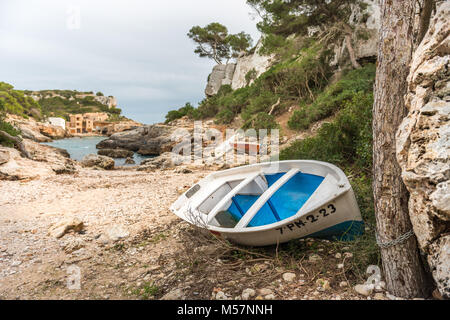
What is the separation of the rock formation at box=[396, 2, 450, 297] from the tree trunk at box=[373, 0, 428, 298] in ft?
0.30

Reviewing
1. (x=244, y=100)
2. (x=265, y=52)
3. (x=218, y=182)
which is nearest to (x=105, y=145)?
A: (x=244, y=100)

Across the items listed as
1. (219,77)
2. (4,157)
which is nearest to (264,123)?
(4,157)

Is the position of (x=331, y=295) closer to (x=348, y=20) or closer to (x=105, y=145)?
(x=348, y=20)

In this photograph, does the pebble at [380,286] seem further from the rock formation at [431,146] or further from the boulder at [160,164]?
the boulder at [160,164]

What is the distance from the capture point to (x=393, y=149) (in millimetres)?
2189

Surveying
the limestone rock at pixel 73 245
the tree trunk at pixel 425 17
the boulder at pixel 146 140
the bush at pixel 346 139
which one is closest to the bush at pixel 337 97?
the bush at pixel 346 139

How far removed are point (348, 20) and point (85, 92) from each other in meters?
94.0

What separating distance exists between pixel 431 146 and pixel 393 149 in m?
0.32

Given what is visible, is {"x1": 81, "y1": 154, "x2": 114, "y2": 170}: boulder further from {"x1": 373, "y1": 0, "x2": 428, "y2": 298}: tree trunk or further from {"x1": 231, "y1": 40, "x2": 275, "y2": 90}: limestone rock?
{"x1": 231, "y1": 40, "x2": 275, "y2": 90}: limestone rock

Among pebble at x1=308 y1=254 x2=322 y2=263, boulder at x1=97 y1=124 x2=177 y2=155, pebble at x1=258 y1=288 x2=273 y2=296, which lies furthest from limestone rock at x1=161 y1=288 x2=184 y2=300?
boulder at x1=97 y1=124 x2=177 y2=155

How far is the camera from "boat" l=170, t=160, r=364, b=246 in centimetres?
289

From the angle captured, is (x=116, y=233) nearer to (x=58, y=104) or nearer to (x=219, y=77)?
(x=219, y=77)

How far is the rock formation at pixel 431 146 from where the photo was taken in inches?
70.8

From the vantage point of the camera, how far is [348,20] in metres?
13.7
